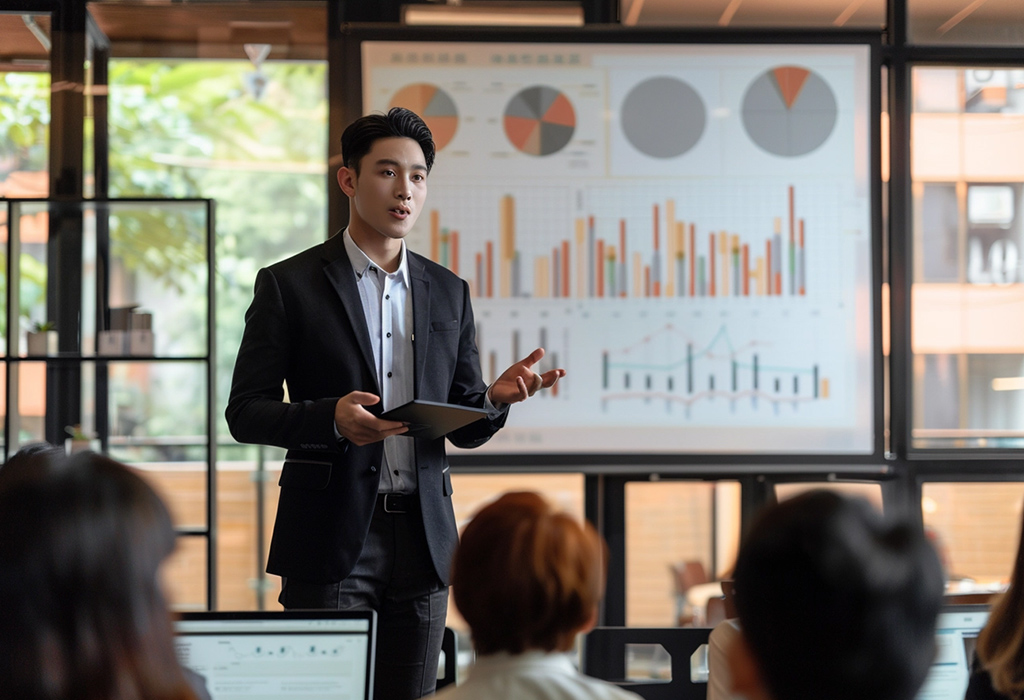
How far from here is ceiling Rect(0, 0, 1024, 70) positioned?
11.3 feet

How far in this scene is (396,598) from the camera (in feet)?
6.62

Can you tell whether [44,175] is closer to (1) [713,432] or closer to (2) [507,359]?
(2) [507,359]

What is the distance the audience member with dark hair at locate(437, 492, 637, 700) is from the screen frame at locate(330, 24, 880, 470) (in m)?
2.07

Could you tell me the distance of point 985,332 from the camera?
346cm

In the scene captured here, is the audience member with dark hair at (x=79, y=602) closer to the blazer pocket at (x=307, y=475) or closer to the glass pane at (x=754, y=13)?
the blazer pocket at (x=307, y=475)

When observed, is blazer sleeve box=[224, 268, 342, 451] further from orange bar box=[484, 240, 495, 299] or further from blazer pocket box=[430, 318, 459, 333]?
orange bar box=[484, 240, 495, 299]

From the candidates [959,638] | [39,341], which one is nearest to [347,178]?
[959,638]

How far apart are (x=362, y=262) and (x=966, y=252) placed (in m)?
2.35

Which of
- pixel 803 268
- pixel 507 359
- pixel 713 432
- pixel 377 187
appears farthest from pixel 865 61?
pixel 377 187

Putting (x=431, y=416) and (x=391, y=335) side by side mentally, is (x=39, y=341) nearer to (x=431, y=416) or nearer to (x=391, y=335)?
(x=391, y=335)

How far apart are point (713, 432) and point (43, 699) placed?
2.69m

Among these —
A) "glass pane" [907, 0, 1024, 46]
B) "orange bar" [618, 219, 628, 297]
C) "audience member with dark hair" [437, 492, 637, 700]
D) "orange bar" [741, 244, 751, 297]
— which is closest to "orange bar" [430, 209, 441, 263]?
"orange bar" [618, 219, 628, 297]

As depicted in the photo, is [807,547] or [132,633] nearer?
[132,633]

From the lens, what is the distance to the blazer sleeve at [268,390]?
1938 millimetres
